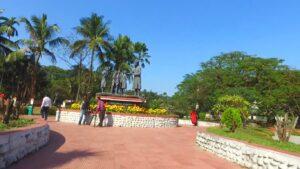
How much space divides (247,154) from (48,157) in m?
5.24

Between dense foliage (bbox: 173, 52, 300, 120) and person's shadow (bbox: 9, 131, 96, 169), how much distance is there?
109ft

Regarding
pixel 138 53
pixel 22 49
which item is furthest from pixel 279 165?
pixel 138 53

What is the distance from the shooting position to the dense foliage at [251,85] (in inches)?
1730

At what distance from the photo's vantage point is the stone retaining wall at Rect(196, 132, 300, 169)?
8.09 meters

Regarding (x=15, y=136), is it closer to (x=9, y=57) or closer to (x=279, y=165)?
(x=279, y=165)

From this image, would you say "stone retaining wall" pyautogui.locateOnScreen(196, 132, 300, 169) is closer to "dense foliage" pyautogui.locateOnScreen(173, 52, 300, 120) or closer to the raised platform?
the raised platform

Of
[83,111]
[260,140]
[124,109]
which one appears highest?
[124,109]

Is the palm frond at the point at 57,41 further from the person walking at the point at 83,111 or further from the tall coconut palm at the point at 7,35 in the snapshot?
the person walking at the point at 83,111

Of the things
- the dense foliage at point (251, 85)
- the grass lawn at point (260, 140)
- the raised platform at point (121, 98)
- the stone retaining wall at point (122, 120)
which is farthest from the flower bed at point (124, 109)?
the dense foliage at point (251, 85)

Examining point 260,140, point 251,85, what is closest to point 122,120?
point 260,140

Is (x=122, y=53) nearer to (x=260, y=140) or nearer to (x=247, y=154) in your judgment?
(x=260, y=140)

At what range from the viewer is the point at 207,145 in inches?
529

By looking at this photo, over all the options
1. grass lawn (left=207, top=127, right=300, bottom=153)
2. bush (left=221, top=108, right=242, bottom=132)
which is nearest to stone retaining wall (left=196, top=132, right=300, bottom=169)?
grass lawn (left=207, top=127, right=300, bottom=153)

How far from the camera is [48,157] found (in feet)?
32.1
